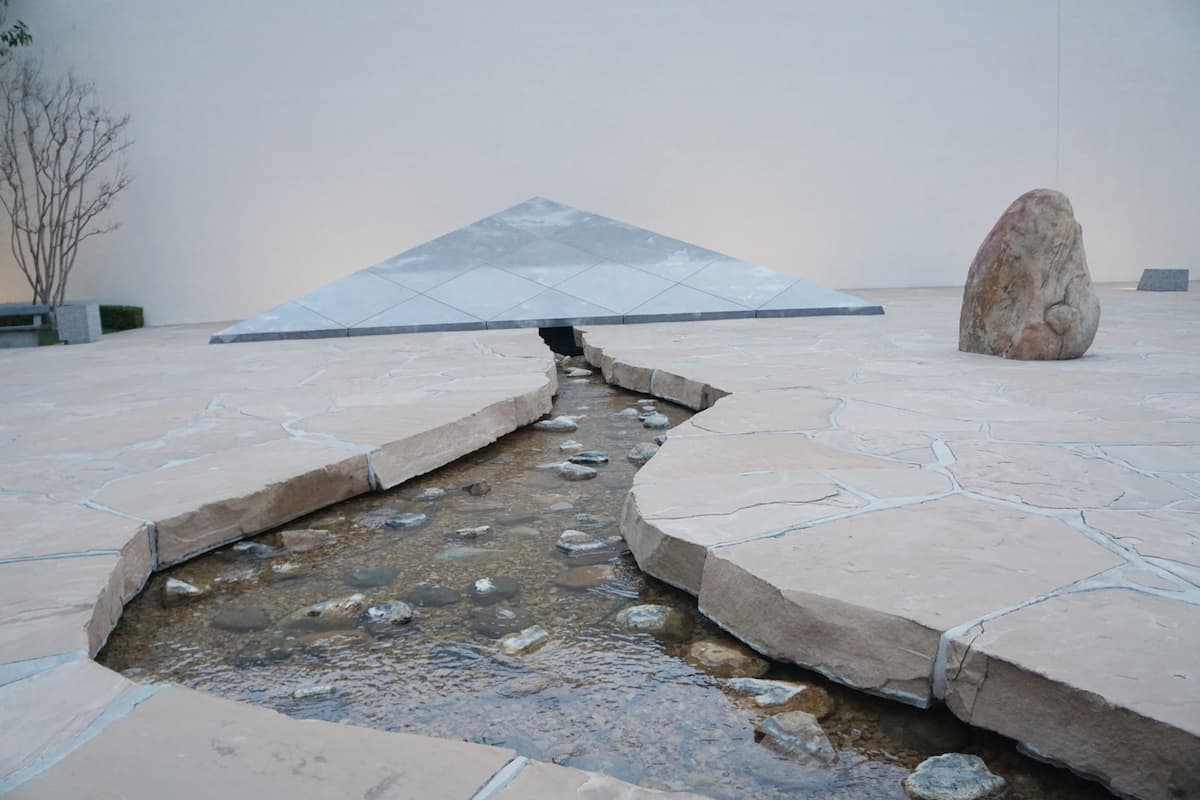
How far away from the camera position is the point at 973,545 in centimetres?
127

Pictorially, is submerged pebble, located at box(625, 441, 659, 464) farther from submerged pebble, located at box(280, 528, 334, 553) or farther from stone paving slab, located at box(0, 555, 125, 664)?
stone paving slab, located at box(0, 555, 125, 664)

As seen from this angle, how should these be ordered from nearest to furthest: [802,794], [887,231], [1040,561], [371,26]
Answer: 1. [802,794]
2. [1040,561]
3. [371,26]
4. [887,231]

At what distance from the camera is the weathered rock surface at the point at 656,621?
1248 millimetres

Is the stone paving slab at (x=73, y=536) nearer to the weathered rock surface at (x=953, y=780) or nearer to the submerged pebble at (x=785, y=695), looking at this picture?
the submerged pebble at (x=785, y=695)

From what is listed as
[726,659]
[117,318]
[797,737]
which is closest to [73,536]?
[726,659]

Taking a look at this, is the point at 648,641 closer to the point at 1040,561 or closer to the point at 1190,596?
the point at 1040,561

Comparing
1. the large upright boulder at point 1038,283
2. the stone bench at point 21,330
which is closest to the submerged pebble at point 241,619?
the large upright boulder at point 1038,283

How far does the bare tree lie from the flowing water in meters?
6.30

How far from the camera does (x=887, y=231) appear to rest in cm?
792

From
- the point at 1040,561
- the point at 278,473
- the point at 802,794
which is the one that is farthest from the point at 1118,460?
the point at 278,473

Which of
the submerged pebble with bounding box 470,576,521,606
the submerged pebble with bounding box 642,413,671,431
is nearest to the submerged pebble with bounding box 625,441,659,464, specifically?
the submerged pebble with bounding box 642,413,671,431

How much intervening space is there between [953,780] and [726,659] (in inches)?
13.0

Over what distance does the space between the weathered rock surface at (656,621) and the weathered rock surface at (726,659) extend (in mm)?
44

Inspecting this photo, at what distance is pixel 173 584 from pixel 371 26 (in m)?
6.81
